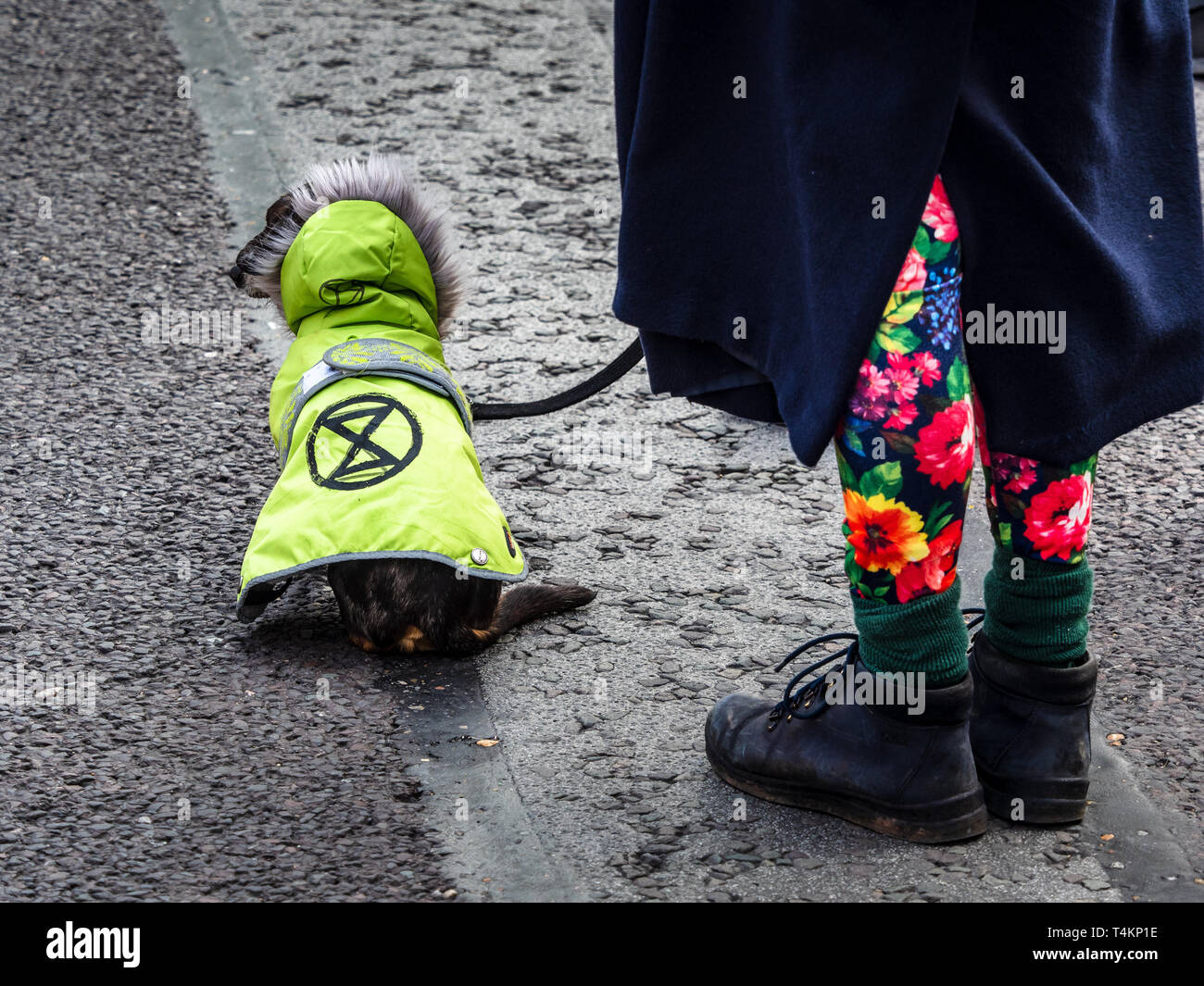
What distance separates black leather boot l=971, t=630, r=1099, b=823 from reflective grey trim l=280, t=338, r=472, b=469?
4.07 feet

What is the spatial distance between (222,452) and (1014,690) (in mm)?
2006

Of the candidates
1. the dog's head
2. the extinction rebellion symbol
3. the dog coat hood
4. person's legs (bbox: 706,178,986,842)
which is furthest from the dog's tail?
the dog's head

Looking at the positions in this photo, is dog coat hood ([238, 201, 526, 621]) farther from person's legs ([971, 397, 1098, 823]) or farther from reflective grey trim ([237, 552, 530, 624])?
person's legs ([971, 397, 1098, 823])

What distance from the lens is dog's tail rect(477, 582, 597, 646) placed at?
2.72 m

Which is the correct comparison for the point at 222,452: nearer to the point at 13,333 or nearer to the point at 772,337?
the point at 13,333

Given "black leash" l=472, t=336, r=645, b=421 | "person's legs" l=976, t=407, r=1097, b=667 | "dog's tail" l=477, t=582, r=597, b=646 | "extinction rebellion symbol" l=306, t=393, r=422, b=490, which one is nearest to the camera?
"person's legs" l=976, t=407, r=1097, b=667

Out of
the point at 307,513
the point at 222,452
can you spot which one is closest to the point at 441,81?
the point at 222,452

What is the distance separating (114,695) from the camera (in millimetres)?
2531

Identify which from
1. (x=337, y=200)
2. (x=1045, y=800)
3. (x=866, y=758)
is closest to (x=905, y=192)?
(x=866, y=758)

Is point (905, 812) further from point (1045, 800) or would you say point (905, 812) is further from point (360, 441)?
point (360, 441)

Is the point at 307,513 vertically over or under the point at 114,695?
over

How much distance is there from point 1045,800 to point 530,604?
41.1 inches

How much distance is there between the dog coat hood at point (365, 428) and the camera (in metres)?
2.55

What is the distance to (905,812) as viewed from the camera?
212 centimetres
